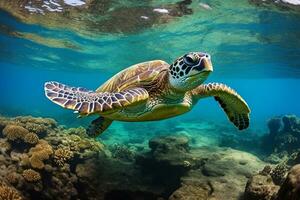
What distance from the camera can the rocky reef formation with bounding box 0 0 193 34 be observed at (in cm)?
1412

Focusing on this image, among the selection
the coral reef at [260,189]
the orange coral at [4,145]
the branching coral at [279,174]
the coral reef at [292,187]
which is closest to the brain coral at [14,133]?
the orange coral at [4,145]

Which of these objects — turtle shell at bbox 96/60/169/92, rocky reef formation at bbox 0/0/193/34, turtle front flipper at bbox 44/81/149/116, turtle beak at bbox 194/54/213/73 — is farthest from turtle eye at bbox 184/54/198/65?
rocky reef formation at bbox 0/0/193/34

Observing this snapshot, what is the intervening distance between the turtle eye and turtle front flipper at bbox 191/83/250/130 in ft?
5.69

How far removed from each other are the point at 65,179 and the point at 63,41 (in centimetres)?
1669

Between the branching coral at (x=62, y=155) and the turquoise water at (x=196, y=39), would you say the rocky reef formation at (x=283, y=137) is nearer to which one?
the turquoise water at (x=196, y=39)

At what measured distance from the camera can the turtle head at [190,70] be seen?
15.3 feet

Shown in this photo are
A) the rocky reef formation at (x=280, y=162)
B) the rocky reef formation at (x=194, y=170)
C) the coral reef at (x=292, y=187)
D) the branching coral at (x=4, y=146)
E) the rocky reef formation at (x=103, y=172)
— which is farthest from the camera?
the branching coral at (x=4, y=146)

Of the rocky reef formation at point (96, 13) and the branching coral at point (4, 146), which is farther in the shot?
the rocky reef formation at point (96, 13)

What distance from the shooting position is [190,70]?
15.9 ft

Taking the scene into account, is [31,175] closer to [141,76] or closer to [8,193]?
[8,193]

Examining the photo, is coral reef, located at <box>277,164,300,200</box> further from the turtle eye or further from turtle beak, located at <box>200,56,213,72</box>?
the turtle eye

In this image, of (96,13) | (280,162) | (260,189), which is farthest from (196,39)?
(260,189)

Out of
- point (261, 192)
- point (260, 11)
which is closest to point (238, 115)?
point (261, 192)

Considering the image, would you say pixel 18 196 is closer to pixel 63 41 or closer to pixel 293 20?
pixel 293 20
